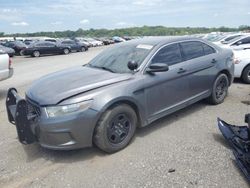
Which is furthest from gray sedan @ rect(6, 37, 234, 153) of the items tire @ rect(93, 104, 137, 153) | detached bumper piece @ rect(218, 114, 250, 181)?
detached bumper piece @ rect(218, 114, 250, 181)

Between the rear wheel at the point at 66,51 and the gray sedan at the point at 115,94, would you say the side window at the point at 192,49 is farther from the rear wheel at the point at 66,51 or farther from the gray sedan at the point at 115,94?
the rear wheel at the point at 66,51

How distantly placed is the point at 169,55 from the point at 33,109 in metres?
2.54

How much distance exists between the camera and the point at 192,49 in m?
5.49

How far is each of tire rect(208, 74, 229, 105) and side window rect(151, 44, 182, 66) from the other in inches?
51.3

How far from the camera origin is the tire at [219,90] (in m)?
5.91

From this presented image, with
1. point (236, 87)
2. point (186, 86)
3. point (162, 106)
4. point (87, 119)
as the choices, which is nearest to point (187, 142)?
point (162, 106)

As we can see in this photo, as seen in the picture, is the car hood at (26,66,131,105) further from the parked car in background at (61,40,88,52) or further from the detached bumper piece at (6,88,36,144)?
the parked car in background at (61,40,88,52)

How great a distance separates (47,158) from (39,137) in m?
0.42

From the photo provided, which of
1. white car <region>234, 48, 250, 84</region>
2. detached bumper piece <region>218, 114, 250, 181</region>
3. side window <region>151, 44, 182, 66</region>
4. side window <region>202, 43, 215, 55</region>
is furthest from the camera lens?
white car <region>234, 48, 250, 84</region>

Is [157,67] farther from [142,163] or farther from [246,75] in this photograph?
[246,75]

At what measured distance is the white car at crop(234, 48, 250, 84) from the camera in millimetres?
8188

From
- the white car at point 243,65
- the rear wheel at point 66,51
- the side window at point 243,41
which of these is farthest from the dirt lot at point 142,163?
the rear wheel at point 66,51

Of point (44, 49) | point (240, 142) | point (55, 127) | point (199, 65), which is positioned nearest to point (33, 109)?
point (55, 127)

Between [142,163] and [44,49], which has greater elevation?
[142,163]
